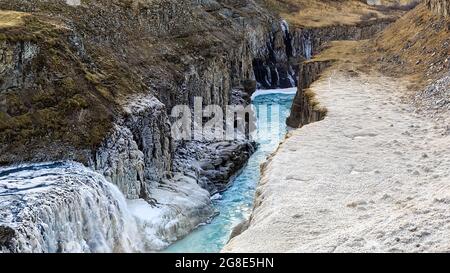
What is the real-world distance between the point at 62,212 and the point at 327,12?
81681 millimetres

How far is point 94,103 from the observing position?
25.7 meters

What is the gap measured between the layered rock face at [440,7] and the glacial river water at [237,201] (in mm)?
14802

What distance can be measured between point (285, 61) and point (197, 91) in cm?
4198

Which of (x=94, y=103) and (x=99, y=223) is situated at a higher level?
(x=94, y=103)

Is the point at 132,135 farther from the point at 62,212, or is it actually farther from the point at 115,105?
the point at 62,212

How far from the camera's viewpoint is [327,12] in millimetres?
94312

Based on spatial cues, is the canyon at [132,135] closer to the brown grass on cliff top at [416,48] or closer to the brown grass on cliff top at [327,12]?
the brown grass on cliff top at [416,48]

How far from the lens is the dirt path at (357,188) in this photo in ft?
44.1

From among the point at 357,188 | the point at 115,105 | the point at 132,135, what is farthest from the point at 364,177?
the point at 115,105

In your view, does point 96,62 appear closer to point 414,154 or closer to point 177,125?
point 177,125

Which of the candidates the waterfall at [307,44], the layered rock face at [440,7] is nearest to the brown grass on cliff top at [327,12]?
the waterfall at [307,44]

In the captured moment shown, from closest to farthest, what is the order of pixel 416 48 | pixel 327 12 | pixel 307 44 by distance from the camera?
pixel 416 48
pixel 307 44
pixel 327 12

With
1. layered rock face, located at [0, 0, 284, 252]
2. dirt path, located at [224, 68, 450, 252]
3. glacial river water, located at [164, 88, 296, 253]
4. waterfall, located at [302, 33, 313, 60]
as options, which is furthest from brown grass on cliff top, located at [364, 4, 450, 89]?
waterfall, located at [302, 33, 313, 60]

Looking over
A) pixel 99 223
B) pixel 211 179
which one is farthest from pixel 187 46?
pixel 99 223
